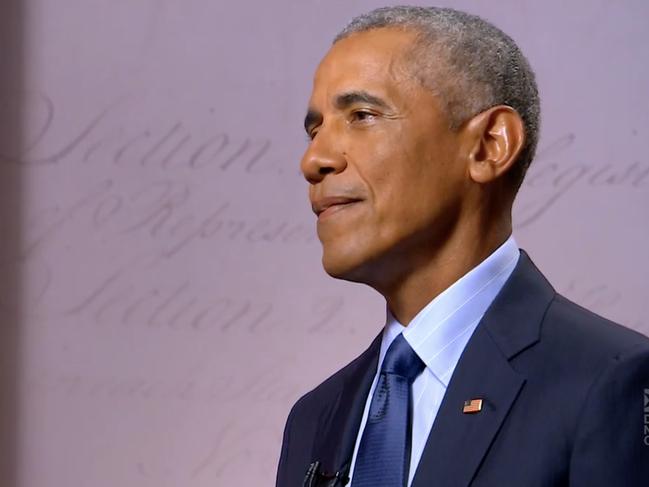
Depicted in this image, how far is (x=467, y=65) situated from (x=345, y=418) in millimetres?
360

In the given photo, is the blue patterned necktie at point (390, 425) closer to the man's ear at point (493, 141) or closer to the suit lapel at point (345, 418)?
the suit lapel at point (345, 418)

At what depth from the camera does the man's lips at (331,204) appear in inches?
42.3

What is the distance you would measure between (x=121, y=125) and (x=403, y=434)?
942 millimetres

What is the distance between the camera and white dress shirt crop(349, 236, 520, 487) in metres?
1.03

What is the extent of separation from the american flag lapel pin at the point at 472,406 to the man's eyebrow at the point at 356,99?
289 mm

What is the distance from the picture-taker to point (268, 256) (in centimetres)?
175

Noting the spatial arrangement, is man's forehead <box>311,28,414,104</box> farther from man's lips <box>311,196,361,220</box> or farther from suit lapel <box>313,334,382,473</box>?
suit lapel <box>313,334,382,473</box>

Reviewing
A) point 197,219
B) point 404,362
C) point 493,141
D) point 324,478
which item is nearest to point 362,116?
point 493,141

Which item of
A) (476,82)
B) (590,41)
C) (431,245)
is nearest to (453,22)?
(476,82)

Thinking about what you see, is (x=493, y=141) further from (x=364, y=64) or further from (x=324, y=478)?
(x=324, y=478)

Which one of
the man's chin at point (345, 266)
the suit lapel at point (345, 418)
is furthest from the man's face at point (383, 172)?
the suit lapel at point (345, 418)

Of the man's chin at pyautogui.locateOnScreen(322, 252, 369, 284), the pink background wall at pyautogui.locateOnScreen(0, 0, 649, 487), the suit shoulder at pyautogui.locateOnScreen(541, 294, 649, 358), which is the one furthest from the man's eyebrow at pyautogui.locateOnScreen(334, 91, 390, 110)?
the pink background wall at pyautogui.locateOnScreen(0, 0, 649, 487)

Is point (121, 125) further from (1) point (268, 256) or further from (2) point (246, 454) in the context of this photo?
(2) point (246, 454)

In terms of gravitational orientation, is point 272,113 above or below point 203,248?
above
